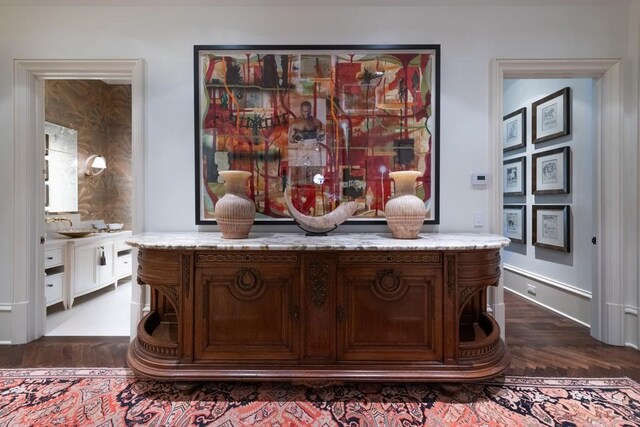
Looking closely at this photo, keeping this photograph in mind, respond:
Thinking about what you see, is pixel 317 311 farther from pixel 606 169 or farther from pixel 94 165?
pixel 94 165

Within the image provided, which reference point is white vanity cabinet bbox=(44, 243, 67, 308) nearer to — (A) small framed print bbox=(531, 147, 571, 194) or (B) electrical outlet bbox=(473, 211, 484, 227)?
(B) electrical outlet bbox=(473, 211, 484, 227)

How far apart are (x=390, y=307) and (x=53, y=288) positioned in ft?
11.9

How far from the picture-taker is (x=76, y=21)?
7.57 feet

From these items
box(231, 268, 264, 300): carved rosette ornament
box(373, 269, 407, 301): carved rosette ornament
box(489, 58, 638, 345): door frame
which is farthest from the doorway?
box(489, 58, 638, 345): door frame

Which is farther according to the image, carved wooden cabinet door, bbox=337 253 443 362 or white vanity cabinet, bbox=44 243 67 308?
white vanity cabinet, bbox=44 243 67 308

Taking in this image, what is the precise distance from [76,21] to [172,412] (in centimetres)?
305

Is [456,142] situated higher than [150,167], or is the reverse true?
[456,142]

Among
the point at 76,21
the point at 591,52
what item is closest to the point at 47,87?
the point at 76,21

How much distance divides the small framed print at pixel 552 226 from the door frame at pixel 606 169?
577mm

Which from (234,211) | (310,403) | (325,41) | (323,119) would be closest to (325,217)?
(234,211)

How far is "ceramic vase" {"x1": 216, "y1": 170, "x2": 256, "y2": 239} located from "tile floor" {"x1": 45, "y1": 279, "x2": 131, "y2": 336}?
5.58ft

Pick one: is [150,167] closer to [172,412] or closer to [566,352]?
[172,412]

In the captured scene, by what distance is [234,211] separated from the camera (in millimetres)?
1871

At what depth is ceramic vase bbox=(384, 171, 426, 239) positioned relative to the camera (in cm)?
192
